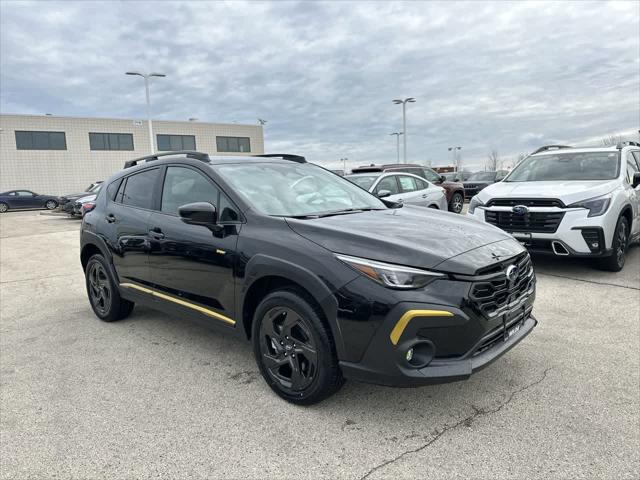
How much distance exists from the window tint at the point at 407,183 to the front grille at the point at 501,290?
7.95 m

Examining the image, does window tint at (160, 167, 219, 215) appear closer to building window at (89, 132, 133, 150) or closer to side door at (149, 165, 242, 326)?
side door at (149, 165, 242, 326)

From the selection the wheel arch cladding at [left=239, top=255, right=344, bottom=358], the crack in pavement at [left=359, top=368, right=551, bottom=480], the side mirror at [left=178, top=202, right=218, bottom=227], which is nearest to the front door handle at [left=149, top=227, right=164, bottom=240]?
the side mirror at [left=178, top=202, right=218, bottom=227]

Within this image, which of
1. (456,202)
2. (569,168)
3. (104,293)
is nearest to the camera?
(104,293)

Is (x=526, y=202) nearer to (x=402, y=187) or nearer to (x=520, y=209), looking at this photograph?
(x=520, y=209)

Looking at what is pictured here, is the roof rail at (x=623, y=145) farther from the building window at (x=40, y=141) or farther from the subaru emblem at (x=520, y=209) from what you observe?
the building window at (x=40, y=141)

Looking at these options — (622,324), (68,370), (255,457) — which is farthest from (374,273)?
(622,324)

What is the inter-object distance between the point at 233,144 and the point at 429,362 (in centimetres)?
4882

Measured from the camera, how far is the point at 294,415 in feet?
9.44

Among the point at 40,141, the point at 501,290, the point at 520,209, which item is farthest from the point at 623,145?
the point at 40,141

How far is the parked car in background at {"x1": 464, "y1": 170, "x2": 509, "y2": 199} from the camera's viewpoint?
21.7 m

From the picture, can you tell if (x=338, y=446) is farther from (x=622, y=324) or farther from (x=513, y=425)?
(x=622, y=324)

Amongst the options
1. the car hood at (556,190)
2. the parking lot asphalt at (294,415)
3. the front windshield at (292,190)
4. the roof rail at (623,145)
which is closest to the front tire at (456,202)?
the roof rail at (623,145)

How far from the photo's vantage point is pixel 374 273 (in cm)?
253

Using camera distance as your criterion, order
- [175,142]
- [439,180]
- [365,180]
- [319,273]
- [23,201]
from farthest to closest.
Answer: [175,142] < [23,201] < [439,180] < [365,180] < [319,273]
